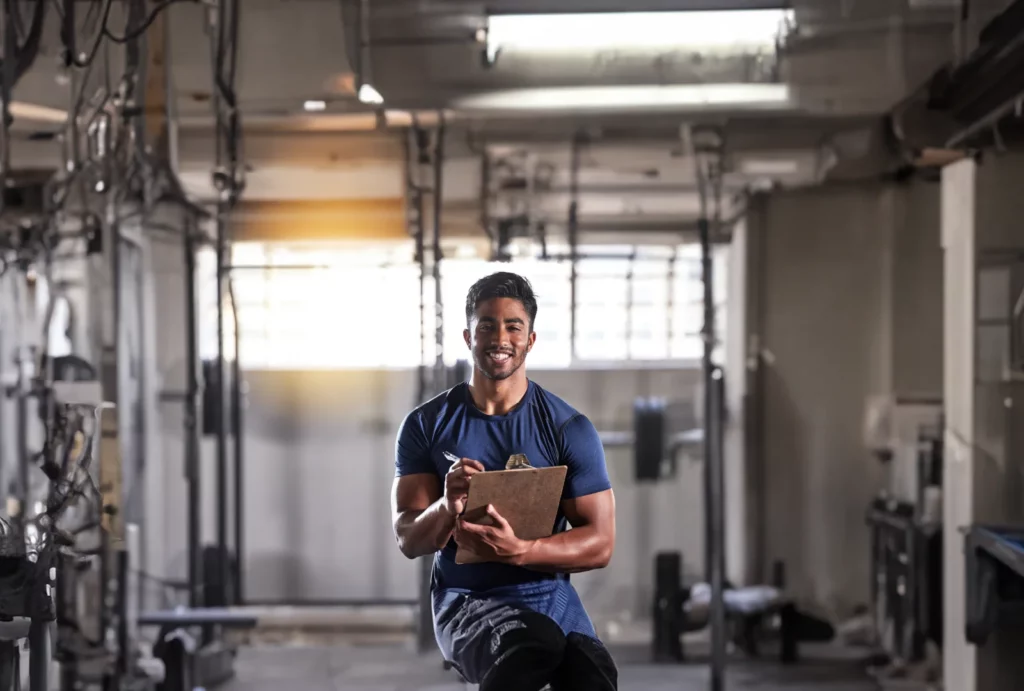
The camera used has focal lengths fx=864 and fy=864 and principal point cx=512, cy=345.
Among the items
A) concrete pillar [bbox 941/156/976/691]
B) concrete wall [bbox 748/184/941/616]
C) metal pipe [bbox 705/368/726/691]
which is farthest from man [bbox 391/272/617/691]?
concrete pillar [bbox 941/156/976/691]

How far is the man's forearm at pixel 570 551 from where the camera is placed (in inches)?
58.0

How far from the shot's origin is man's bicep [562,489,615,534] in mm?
1545

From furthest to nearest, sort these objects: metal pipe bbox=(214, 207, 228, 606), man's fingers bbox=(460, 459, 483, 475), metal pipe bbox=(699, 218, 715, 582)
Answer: metal pipe bbox=(699, 218, 715, 582)
metal pipe bbox=(214, 207, 228, 606)
man's fingers bbox=(460, 459, 483, 475)

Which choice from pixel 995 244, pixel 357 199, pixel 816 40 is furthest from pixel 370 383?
pixel 995 244

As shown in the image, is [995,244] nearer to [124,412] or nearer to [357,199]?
[357,199]

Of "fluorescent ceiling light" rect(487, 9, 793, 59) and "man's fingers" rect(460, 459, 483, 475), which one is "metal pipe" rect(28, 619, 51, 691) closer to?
"man's fingers" rect(460, 459, 483, 475)

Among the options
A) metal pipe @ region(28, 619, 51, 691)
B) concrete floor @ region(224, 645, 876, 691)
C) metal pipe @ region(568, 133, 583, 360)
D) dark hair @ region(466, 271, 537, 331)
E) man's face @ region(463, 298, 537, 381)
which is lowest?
concrete floor @ region(224, 645, 876, 691)

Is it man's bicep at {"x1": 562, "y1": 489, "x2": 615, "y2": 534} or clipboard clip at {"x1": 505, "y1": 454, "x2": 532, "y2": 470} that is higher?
clipboard clip at {"x1": 505, "y1": 454, "x2": 532, "y2": 470}

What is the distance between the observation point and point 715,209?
247cm

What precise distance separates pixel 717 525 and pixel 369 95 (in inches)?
60.9

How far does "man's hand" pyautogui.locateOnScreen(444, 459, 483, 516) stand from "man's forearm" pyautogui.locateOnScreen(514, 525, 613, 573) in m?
0.15

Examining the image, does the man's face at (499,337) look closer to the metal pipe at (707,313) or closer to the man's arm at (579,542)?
the man's arm at (579,542)

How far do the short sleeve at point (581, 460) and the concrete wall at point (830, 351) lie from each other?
43.0 inches

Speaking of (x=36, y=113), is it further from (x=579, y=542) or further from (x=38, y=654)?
(x=579, y=542)
